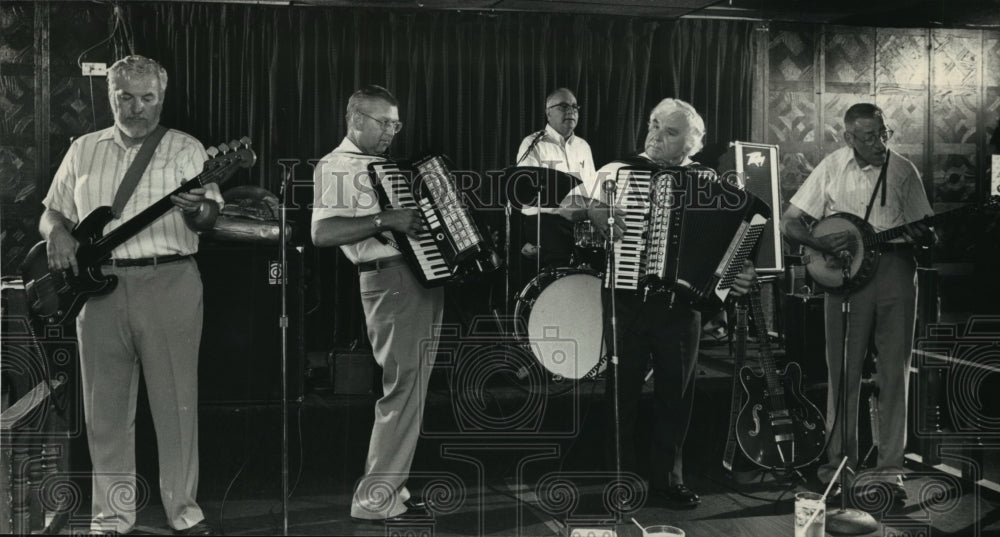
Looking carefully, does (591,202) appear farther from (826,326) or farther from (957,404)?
(957,404)

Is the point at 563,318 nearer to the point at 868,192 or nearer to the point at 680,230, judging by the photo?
the point at 680,230

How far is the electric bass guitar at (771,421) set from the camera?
4656 mm

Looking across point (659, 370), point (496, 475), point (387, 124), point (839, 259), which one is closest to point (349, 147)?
point (387, 124)

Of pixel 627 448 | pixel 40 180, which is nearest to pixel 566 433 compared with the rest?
pixel 627 448

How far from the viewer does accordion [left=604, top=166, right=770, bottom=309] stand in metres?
4.08

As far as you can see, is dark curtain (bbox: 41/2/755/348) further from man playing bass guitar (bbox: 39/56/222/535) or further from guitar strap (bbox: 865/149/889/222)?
man playing bass guitar (bbox: 39/56/222/535)

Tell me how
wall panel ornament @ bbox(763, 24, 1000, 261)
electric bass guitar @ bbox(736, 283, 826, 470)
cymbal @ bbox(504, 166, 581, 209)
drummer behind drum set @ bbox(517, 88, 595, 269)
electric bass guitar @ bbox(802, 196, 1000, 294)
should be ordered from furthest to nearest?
drummer behind drum set @ bbox(517, 88, 595, 269)
cymbal @ bbox(504, 166, 581, 209)
wall panel ornament @ bbox(763, 24, 1000, 261)
electric bass guitar @ bbox(736, 283, 826, 470)
electric bass guitar @ bbox(802, 196, 1000, 294)

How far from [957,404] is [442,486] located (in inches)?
115

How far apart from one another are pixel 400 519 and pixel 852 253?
2580mm

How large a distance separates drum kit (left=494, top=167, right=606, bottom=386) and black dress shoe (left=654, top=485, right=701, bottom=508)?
1.17 m

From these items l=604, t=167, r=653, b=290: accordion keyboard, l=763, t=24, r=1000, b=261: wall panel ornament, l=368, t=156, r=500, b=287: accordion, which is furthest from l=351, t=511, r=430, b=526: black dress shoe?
l=763, t=24, r=1000, b=261: wall panel ornament

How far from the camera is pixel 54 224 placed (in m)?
3.67

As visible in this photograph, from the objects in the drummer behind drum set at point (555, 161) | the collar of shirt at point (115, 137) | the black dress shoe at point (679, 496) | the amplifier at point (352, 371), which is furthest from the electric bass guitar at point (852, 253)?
the collar of shirt at point (115, 137)

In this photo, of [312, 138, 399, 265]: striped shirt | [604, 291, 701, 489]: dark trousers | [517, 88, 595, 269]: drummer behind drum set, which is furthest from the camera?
[517, 88, 595, 269]: drummer behind drum set
